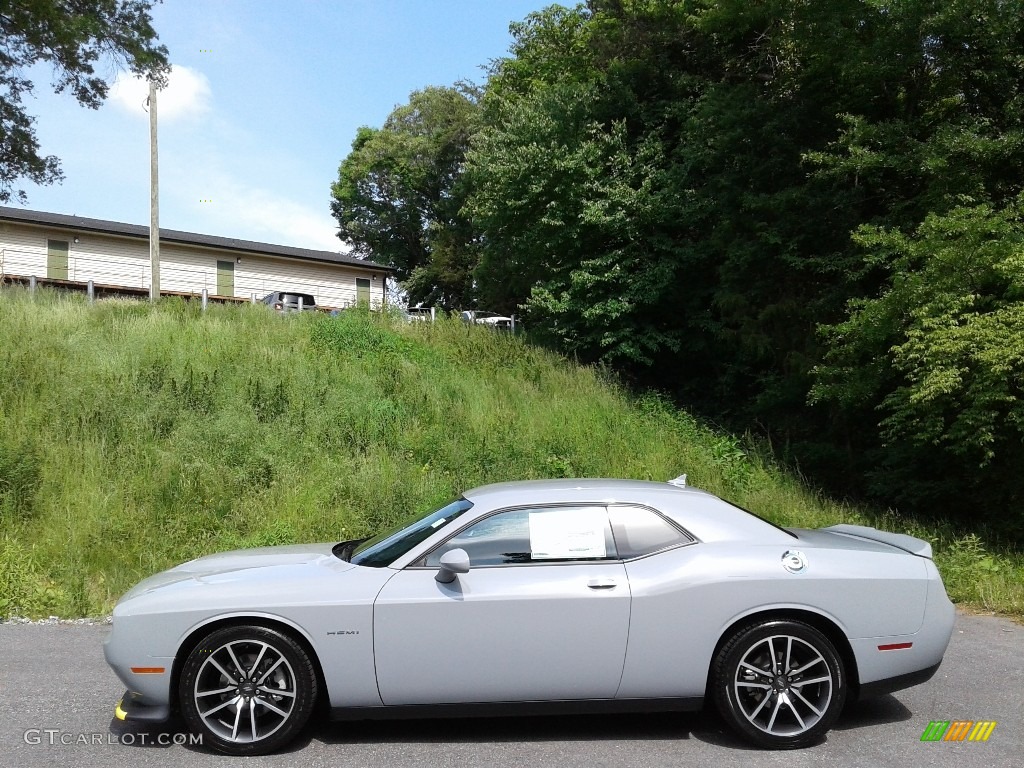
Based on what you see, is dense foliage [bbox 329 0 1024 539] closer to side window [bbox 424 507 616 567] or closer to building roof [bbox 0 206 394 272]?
side window [bbox 424 507 616 567]

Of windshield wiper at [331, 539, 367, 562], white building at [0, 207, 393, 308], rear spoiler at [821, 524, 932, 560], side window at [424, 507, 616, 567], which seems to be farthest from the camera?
white building at [0, 207, 393, 308]

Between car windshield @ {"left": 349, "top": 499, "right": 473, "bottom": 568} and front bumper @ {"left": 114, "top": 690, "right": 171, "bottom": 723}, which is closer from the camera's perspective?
front bumper @ {"left": 114, "top": 690, "right": 171, "bottom": 723}

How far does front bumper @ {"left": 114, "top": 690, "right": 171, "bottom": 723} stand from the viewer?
401cm

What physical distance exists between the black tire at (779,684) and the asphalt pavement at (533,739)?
0.38ft

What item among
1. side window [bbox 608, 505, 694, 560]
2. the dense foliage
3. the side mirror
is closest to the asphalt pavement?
side window [bbox 608, 505, 694, 560]

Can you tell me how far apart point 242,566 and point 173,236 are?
3019 centimetres

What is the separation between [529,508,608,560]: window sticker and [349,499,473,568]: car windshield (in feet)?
1.48

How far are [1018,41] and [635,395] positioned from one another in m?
8.90

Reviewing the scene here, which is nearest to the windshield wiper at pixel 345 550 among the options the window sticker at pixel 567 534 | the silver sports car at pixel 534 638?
the silver sports car at pixel 534 638

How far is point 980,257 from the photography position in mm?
9219

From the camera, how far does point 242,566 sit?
4.61m

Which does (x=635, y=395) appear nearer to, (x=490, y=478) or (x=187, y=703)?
(x=490, y=478)

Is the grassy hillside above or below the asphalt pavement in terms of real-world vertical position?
above

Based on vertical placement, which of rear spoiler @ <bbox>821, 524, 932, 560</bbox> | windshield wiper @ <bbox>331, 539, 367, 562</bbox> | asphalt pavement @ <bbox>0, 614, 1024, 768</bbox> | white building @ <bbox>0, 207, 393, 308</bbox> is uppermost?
white building @ <bbox>0, 207, 393, 308</bbox>
